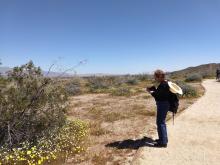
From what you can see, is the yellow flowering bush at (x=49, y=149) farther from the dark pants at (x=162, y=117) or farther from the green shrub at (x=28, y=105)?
the dark pants at (x=162, y=117)

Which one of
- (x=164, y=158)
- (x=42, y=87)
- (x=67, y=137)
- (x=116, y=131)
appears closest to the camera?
(x=164, y=158)

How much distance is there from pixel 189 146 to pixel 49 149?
11.5 feet

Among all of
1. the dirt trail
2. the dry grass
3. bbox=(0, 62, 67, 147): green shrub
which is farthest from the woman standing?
bbox=(0, 62, 67, 147): green shrub

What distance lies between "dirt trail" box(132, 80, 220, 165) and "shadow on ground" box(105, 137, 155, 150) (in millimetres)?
456

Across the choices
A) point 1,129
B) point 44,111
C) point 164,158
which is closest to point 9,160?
point 1,129

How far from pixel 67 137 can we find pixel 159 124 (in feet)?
8.53

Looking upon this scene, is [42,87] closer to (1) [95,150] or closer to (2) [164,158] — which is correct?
(1) [95,150]

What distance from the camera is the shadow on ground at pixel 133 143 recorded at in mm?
7832

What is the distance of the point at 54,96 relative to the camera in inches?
319

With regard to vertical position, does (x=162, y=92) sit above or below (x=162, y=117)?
above

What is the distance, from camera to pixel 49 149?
24.7 feet

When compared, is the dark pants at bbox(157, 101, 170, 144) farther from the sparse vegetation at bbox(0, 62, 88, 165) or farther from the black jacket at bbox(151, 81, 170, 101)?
the sparse vegetation at bbox(0, 62, 88, 165)

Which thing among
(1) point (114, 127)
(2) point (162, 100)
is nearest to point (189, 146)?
(2) point (162, 100)

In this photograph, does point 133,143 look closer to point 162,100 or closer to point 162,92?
point 162,100
